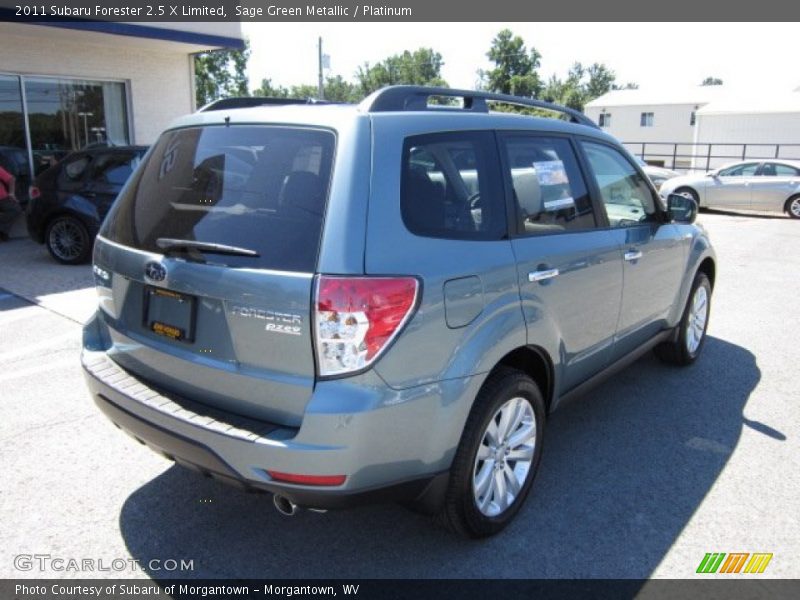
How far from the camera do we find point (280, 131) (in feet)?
8.72

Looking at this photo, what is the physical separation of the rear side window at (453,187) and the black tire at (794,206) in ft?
54.1

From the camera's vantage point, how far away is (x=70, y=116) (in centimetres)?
1206

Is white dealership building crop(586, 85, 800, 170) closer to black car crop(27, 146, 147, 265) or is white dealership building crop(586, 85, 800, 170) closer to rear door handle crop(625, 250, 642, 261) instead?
black car crop(27, 146, 147, 265)

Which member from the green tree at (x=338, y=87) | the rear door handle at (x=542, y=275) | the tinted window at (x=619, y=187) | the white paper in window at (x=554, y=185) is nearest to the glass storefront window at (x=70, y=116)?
the tinted window at (x=619, y=187)

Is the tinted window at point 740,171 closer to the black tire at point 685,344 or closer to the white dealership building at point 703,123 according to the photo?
the white dealership building at point 703,123

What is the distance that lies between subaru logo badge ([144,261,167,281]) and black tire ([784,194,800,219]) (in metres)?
17.7

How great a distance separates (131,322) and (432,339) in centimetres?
138

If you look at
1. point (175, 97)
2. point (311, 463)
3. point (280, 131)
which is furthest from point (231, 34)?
point (311, 463)

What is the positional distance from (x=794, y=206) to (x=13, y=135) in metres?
17.2

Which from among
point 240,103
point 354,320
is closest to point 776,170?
point 240,103

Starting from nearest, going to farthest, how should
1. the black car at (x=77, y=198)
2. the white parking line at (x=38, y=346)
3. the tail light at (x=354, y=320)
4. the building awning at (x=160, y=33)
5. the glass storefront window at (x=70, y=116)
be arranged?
the tail light at (x=354, y=320), the white parking line at (x=38, y=346), the black car at (x=77, y=198), the building awning at (x=160, y=33), the glass storefront window at (x=70, y=116)

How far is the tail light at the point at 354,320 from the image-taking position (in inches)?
90.1

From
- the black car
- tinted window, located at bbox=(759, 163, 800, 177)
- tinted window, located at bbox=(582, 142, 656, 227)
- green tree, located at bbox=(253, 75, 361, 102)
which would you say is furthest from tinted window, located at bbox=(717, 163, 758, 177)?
green tree, located at bbox=(253, 75, 361, 102)

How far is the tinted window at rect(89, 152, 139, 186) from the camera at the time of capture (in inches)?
353
